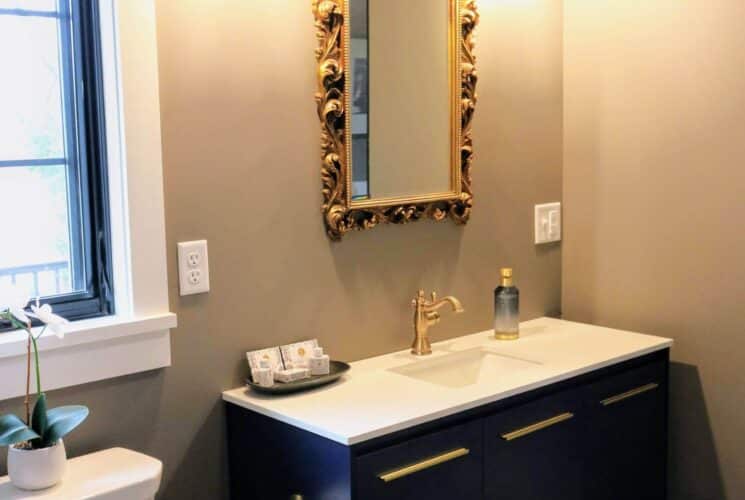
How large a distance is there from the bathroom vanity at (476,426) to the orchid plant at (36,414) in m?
0.44

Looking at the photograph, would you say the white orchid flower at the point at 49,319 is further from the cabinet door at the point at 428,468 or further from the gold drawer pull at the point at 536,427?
the gold drawer pull at the point at 536,427

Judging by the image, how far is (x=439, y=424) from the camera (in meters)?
2.07

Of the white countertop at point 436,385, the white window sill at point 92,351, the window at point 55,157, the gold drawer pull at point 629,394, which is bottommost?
the gold drawer pull at point 629,394

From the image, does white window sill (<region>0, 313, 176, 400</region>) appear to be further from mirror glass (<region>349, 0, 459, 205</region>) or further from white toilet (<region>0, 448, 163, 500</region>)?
mirror glass (<region>349, 0, 459, 205</region>)

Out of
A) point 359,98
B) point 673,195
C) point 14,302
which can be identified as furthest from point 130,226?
point 673,195

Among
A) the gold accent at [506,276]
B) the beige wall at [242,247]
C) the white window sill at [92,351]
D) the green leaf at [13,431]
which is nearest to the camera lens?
the green leaf at [13,431]

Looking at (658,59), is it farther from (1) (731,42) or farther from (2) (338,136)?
(2) (338,136)

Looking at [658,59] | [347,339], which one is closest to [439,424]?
[347,339]

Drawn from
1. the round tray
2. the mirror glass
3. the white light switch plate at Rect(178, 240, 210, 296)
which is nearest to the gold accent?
the mirror glass

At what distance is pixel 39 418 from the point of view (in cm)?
180

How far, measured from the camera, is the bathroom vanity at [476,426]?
78.2 inches

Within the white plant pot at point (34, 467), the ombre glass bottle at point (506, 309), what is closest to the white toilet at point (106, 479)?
the white plant pot at point (34, 467)

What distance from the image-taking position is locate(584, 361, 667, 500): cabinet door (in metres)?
2.49

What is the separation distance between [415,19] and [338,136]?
42 cm
